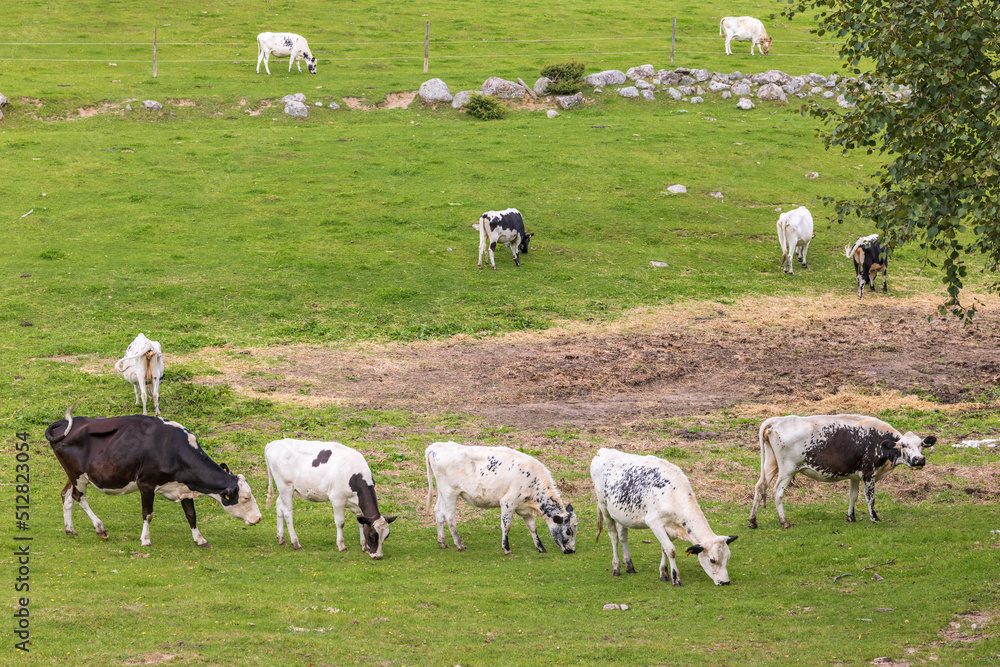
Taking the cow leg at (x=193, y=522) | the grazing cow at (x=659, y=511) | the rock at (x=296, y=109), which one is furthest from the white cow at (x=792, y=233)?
the cow leg at (x=193, y=522)

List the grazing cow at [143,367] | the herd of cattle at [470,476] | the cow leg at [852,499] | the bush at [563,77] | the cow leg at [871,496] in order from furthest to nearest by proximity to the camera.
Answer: the bush at [563,77]
the grazing cow at [143,367]
the cow leg at [852,499]
the cow leg at [871,496]
the herd of cattle at [470,476]

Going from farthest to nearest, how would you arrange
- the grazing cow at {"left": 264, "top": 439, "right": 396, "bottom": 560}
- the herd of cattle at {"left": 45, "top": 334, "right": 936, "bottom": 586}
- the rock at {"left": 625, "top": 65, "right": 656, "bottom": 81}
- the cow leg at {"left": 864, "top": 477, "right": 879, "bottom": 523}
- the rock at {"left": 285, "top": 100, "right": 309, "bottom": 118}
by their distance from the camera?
the rock at {"left": 625, "top": 65, "right": 656, "bottom": 81} < the rock at {"left": 285, "top": 100, "right": 309, "bottom": 118} < the cow leg at {"left": 864, "top": 477, "right": 879, "bottom": 523} < the grazing cow at {"left": 264, "top": 439, "right": 396, "bottom": 560} < the herd of cattle at {"left": 45, "top": 334, "right": 936, "bottom": 586}

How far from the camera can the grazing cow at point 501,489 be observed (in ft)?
48.8

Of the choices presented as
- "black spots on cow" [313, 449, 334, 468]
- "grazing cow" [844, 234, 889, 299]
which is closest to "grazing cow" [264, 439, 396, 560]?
"black spots on cow" [313, 449, 334, 468]

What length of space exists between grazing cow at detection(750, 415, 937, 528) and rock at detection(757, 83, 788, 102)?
3548 cm

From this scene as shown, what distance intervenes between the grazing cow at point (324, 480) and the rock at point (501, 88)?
1320 inches

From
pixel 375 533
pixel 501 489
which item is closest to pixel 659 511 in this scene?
pixel 501 489

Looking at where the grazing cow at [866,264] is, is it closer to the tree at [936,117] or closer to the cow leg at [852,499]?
the cow leg at [852,499]

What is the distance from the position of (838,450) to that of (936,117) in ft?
17.8

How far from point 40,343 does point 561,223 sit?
17654 mm

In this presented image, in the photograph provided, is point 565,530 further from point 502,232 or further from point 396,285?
point 502,232

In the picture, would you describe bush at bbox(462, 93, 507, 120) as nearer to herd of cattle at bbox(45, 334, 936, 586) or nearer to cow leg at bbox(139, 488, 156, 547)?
herd of cattle at bbox(45, 334, 936, 586)

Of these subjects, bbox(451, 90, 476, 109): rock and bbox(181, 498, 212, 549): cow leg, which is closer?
bbox(181, 498, 212, 549): cow leg

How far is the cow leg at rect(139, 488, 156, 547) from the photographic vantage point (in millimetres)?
14157
